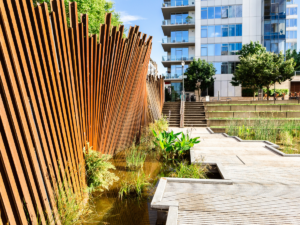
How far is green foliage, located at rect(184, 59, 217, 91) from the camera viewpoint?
30.4 metres

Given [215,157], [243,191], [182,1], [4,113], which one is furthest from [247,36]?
[4,113]

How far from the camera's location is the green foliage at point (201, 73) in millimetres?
30359

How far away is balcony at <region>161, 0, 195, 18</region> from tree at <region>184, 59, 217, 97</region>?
10567 mm

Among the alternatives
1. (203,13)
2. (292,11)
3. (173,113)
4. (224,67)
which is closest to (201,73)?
(224,67)

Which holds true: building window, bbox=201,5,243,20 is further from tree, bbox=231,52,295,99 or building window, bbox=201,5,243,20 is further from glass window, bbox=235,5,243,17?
tree, bbox=231,52,295,99

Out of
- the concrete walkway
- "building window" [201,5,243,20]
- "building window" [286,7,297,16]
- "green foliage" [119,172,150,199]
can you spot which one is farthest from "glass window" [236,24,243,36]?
"green foliage" [119,172,150,199]

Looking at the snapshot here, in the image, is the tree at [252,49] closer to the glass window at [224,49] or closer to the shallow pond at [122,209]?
the glass window at [224,49]

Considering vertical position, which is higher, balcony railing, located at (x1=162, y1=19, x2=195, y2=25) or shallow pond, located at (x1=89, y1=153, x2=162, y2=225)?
balcony railing, located at (x1=162, y1=19, x2=195, y2=25)

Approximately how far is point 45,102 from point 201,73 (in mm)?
28891

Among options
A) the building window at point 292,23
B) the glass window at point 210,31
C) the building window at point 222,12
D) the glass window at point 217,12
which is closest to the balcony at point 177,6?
the building window at point 222,12

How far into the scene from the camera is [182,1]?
119 ft

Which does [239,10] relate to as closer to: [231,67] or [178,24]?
[231,67]

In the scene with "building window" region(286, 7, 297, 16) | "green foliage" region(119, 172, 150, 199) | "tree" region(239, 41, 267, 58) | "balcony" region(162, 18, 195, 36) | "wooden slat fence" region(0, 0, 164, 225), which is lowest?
"green foliage" region(119, 172, 150, 199)

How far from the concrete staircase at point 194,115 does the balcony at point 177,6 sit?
940 inches
